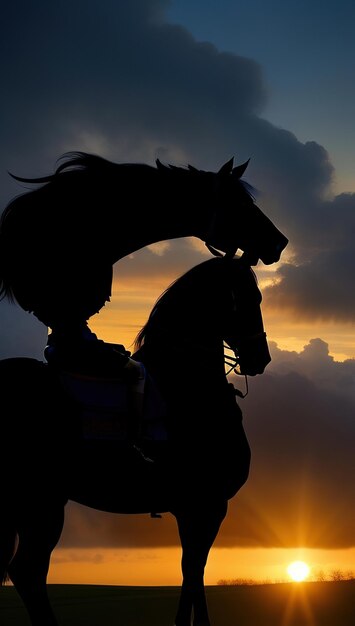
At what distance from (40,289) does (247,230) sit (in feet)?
7.86

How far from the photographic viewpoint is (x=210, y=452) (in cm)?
867

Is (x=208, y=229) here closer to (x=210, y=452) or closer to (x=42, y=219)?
(x=42, y=219)

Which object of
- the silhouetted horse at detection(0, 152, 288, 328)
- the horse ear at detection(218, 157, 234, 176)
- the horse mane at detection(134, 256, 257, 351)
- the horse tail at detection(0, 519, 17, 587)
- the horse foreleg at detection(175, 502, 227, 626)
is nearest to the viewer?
the horse tail at detection(0, 519, 17, 587)

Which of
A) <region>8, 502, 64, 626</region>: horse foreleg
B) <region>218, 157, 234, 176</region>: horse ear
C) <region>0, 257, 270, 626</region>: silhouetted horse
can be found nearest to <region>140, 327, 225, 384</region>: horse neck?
<region>0, 257, 270, 626</region>: silhouetted horse

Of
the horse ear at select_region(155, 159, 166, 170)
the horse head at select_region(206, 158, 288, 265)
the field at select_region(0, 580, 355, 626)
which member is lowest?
the field at select_region(0, 580, 355, 626)

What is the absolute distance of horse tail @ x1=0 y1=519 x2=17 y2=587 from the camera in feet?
25.1

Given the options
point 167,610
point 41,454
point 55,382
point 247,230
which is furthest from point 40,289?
point 167,610

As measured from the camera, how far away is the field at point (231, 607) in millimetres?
12086

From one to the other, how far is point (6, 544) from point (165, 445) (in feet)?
6.37

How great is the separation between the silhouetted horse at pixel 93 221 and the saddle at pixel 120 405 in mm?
715

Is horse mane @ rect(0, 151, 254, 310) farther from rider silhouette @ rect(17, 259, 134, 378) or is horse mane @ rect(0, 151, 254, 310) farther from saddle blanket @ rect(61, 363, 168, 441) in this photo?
saddle blanket @ rect(61, 363, 168, 441)

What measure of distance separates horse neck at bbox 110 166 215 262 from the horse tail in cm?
299

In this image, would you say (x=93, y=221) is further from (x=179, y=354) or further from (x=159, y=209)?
(x=179, y=354)

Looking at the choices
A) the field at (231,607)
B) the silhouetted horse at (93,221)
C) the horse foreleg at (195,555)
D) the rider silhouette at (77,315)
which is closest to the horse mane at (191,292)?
the silhouetted horse at (93,221)
